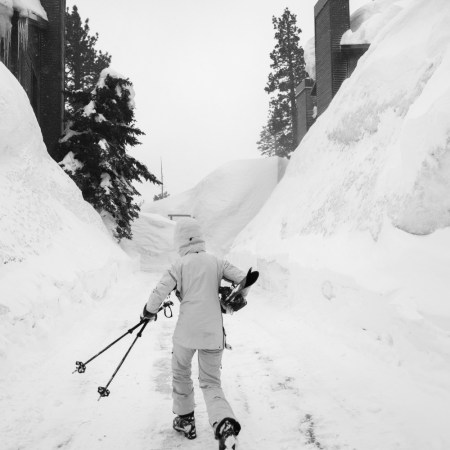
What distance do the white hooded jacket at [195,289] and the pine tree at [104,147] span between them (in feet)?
43.3

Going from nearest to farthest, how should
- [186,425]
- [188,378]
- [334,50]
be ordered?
[186,425] < [188,378] < [334,50]

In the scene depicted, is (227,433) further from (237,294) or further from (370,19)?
(370,19)

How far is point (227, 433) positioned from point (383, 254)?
3.79 metres

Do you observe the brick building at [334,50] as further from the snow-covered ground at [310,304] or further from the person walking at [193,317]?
the person walking at [193,317]

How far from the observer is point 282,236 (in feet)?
33.9

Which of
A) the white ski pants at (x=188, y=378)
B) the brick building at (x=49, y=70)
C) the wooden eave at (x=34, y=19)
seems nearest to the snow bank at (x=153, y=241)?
the brick building at (x=49, y=70)

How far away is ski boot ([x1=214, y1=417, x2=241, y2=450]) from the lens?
8.22 feet

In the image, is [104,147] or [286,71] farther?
[286,71]

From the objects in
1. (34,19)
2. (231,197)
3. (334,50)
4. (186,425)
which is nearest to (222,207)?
(231,197)

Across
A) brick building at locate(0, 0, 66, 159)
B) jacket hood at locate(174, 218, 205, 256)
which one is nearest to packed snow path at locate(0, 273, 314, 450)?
jacket hood at locate(174, 218, 205, 256)

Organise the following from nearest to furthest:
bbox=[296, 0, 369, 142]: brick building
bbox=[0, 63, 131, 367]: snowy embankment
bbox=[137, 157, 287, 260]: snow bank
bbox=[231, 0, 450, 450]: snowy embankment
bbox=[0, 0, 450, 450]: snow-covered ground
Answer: bbox=[0, 0, 450, 450]: snow-covered ground
bbox=[231, 0, 450, 450]: snowy embankment
bbox=[0, 63, 131, 367]: snowy embankment
bbox=[296, 0, 369, 142]: brick building
bbox=[137, 157, 287, 260]: snow bank

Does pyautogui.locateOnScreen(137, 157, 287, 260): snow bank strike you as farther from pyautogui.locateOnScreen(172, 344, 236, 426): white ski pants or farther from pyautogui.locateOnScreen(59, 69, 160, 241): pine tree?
pyautogui.locateOnScreen(172, 344, 236, 426): white ski pants

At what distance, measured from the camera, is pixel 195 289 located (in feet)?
10.3

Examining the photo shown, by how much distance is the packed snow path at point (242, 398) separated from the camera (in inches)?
112
